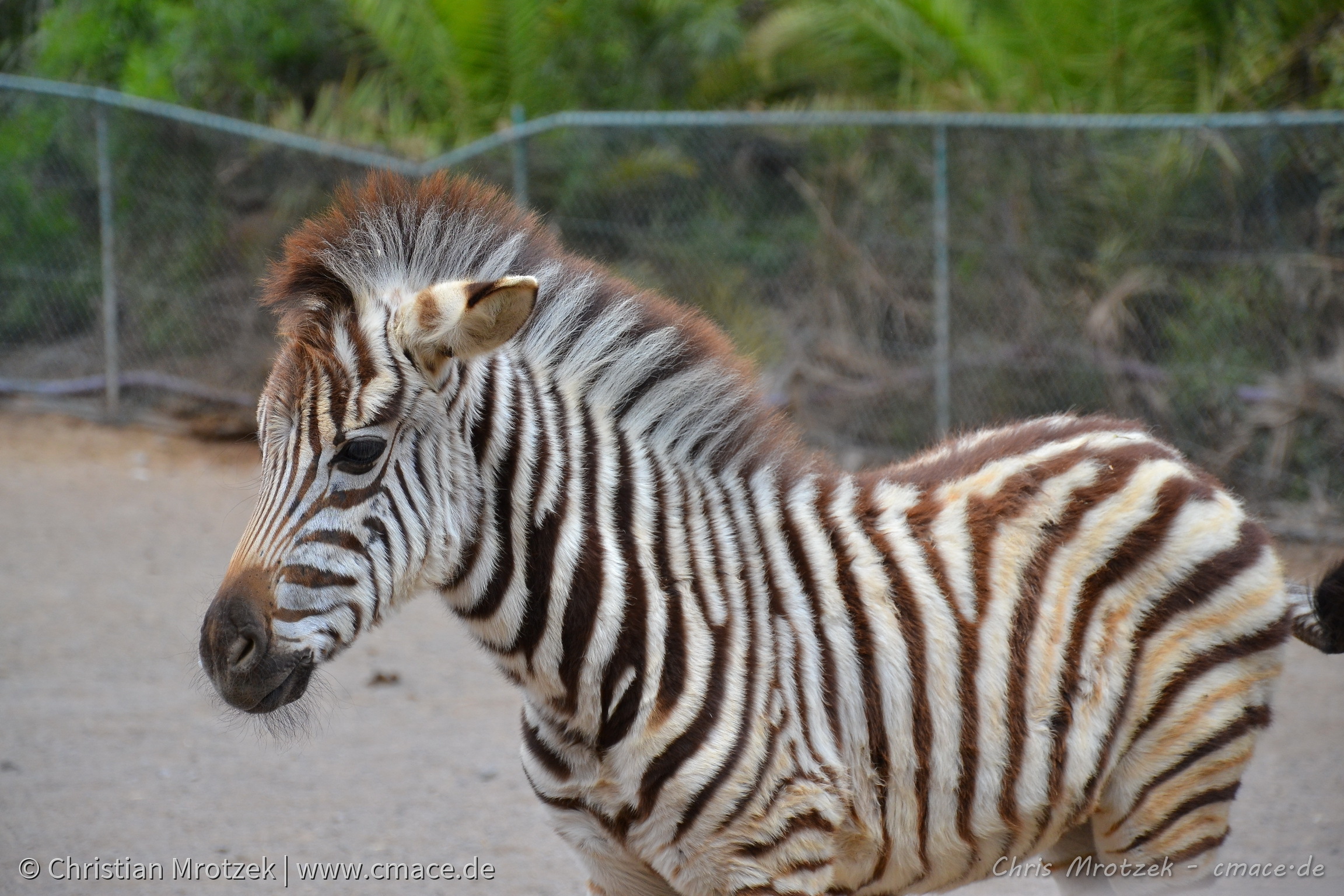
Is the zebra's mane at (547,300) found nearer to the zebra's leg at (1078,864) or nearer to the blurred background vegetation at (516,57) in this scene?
the zebra's leg at (1078,864)

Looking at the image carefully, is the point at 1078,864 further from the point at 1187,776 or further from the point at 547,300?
the point at 547,300

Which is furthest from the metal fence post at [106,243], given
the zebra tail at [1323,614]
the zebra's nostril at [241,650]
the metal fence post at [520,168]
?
the zebra tail at [1323,614]

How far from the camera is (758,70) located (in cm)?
1160

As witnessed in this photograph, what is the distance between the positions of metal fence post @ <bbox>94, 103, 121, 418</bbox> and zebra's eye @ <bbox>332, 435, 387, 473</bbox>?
325 inches

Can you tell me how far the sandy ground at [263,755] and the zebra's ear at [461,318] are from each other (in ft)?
2.94

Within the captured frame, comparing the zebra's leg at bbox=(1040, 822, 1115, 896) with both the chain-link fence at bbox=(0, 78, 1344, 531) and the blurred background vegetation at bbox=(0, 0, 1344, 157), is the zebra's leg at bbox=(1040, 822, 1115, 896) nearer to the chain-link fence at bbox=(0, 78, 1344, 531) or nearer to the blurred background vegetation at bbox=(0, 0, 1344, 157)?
the chain-link fence at bbox=(0, 78, 1344, 531)

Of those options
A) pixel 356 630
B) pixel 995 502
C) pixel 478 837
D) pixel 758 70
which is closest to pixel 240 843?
pixel 478 837

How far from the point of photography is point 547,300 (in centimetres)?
283

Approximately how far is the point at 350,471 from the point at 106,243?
836 cm

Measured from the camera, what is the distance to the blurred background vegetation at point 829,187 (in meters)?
7.72

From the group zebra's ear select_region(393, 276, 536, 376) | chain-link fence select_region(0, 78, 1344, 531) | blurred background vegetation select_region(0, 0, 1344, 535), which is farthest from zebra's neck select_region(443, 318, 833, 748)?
blurred background vegetation select_region(0, 0, 1344, 535)

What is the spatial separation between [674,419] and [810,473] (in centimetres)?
39

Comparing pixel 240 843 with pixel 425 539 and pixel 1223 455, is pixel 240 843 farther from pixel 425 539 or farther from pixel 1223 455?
pixel 1223 455

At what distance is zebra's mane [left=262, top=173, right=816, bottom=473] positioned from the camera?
2.73m
